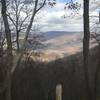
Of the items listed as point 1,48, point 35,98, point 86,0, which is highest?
point 86,0

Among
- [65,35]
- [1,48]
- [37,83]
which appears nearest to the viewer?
[1,48]

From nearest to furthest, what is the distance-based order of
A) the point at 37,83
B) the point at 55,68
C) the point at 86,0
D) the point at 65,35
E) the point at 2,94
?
1. the point at 86,0
2. the point at 2,94
3. the point at 37,83
4. the point at 55,68
5. the point at 65,35

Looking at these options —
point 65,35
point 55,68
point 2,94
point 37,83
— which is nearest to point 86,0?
point 2,94

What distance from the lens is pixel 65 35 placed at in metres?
53.3

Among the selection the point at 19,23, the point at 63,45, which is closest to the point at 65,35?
the point at 63,45

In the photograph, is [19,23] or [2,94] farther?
[19,23]

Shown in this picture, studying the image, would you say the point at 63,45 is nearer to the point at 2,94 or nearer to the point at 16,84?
the point at 16,84

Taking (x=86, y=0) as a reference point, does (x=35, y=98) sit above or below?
below

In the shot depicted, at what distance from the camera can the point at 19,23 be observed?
114 ft

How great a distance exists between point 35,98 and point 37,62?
766cm

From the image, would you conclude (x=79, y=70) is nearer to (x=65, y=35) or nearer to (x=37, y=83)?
(x=37, y=83)

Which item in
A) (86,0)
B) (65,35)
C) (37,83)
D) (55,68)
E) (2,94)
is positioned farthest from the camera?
(65,35)

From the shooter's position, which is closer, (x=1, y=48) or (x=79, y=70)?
(x=1, y=48)

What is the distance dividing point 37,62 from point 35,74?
440cm
